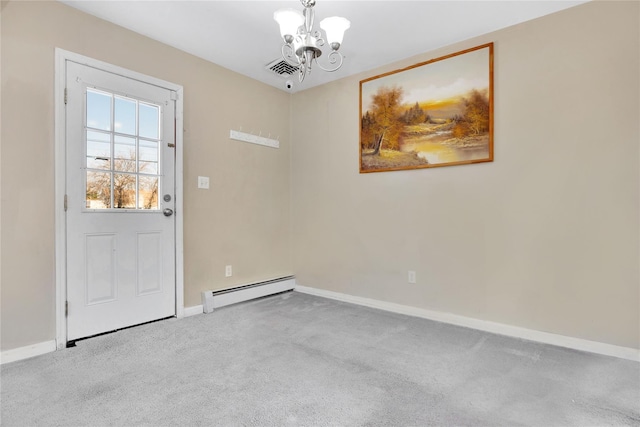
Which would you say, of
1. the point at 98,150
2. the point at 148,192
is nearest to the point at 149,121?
the point at 98,150

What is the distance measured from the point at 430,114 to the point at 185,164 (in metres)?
2.43

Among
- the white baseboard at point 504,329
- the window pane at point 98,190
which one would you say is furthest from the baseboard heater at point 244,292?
the window pane at point 98,190

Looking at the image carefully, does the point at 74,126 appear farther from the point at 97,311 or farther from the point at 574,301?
the point at 574,301

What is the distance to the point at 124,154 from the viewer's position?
2.77 metres

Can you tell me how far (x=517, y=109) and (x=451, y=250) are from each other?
132cm

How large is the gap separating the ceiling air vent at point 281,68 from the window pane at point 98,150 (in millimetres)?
1680

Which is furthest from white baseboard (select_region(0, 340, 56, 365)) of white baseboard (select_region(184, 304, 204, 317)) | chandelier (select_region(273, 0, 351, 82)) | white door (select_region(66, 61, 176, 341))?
Answer: chandelier (select_region(273, 0, 351, 82))

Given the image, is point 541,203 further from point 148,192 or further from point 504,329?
point 148,192

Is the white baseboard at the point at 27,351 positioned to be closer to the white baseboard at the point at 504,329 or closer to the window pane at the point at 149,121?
the window pane at the point at 149,121

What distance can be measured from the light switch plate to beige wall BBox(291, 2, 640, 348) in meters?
1.69

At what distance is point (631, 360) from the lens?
2.23 meters

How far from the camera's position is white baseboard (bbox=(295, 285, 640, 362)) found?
2301mm

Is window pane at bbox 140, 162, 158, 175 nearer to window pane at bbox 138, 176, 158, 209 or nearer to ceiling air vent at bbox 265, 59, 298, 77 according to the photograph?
Answer: window pane at bbox 138, 176, 158, 209

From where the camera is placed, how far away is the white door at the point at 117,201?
2500 mm
